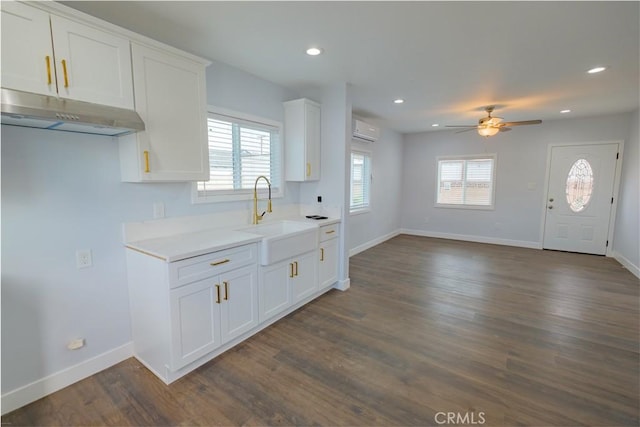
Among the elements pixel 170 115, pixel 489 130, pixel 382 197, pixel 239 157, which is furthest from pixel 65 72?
pixel 382 197

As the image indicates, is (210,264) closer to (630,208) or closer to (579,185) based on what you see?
(630,208)

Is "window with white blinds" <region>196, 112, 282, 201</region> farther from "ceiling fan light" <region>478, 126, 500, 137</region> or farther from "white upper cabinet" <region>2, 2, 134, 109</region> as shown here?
"ceiling fan light" <region>478, 126, 500, 137</region>

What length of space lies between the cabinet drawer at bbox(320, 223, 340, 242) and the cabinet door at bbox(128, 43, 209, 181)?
1491mm

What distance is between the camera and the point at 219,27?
7.30 feet

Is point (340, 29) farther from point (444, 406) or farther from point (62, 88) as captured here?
point (444, 406)

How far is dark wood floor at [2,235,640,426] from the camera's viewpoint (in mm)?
1818

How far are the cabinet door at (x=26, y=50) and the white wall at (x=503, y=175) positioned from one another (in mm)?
6956

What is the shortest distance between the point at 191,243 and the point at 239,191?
997mm

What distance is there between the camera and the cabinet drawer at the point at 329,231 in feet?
11.3

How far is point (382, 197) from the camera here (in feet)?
21.5

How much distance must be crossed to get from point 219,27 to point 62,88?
1.15 meters

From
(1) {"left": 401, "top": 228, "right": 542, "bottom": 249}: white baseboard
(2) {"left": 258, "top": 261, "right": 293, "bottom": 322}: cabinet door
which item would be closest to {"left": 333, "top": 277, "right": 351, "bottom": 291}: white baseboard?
(2) {"left": 258, "top": 261, "right": 293, "bottom": 322}: cabinet door

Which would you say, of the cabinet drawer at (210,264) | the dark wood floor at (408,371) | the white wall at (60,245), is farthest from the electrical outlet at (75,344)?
the cabinet drawer at (210,264)
